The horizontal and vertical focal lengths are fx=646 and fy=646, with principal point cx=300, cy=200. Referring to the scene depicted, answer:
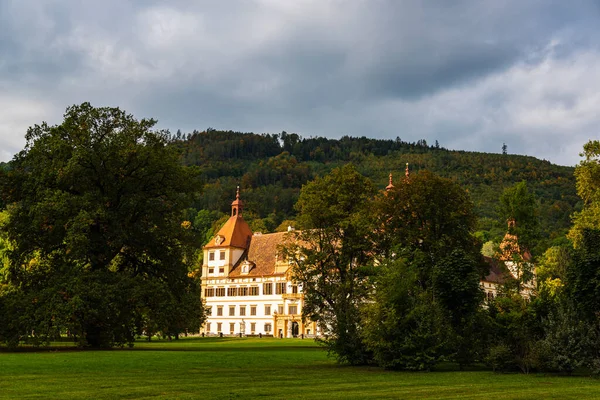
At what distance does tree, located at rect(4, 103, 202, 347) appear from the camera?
34969 millimetres

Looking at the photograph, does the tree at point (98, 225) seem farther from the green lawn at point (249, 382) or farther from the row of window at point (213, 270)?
the row of window at point (213, 270)

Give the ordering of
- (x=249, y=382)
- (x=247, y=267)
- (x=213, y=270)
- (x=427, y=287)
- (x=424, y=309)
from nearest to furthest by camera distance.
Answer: (x=249, y=382) < (x=424, y=309) < (x=427, y=287) < (x=247, y=267) < (x=213, y=270)

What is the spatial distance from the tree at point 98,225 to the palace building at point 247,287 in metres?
39.4

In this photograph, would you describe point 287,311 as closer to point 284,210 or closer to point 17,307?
point 17,307

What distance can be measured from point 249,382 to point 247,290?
68163mm

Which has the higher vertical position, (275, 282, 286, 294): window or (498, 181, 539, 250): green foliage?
(498, 181, 539, 250): green foliage

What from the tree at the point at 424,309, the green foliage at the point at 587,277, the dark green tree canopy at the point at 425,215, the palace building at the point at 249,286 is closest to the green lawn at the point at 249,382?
the tree at the point at 424,309

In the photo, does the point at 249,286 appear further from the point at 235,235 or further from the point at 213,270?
the point at 235,235

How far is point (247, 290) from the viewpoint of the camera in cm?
8619

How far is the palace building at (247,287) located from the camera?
81.1 m

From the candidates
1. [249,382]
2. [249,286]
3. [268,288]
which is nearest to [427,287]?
[249,382]

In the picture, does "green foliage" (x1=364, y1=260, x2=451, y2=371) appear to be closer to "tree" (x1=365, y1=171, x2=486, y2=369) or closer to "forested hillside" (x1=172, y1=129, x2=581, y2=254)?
"tree" (x1=365, y1=171, x2=486, y2=369)

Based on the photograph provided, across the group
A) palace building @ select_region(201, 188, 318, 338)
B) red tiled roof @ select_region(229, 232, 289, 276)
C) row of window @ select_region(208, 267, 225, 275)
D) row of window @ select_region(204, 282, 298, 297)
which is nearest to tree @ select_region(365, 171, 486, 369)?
palace building @ select_region(201, 188, 318, 338)

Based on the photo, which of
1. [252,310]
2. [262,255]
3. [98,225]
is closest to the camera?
[98,225]
